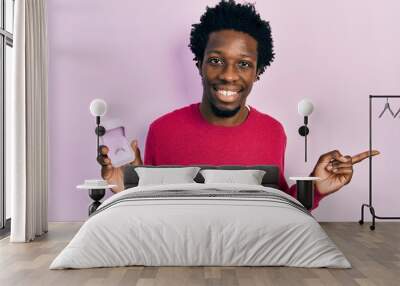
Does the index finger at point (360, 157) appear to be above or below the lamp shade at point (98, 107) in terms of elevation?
below

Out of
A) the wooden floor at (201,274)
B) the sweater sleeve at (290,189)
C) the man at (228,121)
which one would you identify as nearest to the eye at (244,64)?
the man at (228,121)

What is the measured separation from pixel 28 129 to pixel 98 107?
1119 mm

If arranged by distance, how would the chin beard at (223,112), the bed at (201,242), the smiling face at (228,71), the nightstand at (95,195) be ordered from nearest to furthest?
the bed at (201,242)
the nightstand at (95,195)
the smiling face at (228,71)
the chin beard at (223,112)

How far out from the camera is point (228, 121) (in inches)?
280

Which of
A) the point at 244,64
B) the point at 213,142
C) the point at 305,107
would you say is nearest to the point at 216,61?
the point at 244,64

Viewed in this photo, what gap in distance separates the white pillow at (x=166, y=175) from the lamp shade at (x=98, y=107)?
90cm

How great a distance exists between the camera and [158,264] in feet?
14.7

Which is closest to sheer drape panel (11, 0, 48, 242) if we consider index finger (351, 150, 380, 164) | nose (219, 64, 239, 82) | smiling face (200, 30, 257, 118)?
smiling face (200, 30, 257, 118)

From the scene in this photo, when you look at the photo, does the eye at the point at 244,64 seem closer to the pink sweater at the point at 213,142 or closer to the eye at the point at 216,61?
the eye at the point at 216,61

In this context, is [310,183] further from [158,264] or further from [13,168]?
[13,168]

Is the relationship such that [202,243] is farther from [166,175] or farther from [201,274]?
[166,175]

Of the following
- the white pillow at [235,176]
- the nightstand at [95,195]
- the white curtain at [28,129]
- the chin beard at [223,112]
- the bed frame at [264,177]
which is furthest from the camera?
the chin beard at [223,112]

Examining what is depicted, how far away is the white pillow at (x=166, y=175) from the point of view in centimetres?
637

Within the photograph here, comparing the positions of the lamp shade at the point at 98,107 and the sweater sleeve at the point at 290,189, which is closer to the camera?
A: the lamp shade at the point at 98,107
